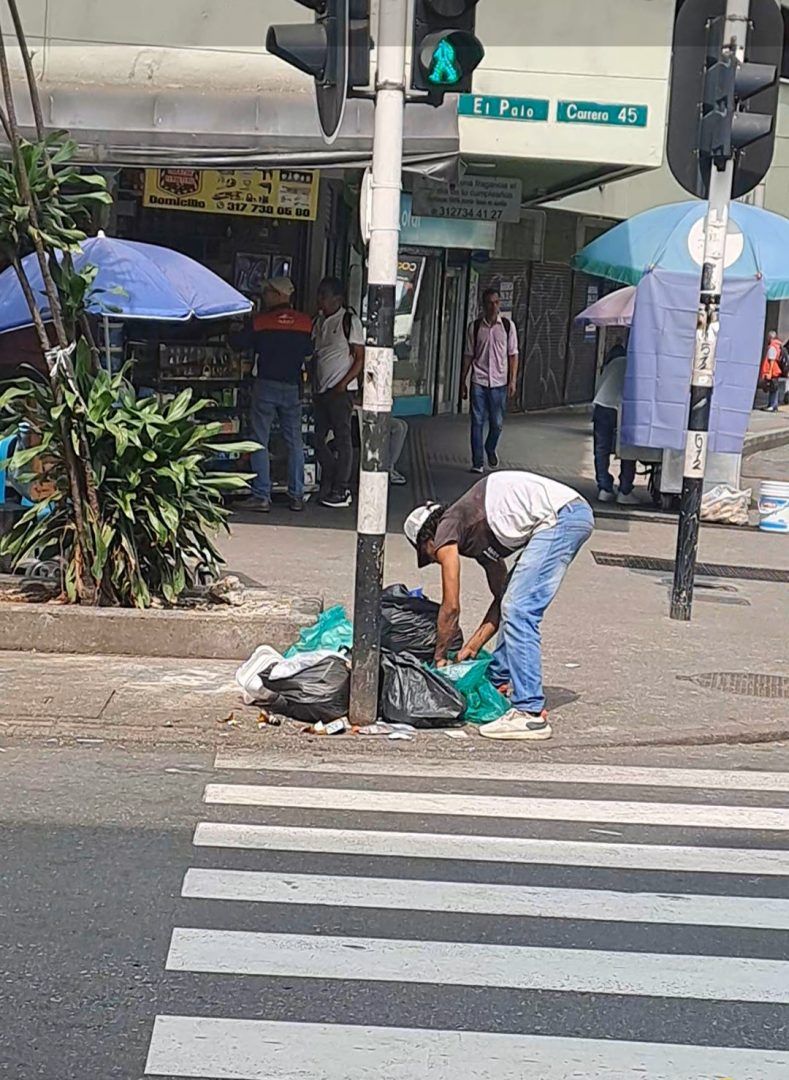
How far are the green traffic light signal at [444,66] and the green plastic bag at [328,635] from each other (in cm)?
282

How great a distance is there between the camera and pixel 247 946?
4.72 meters

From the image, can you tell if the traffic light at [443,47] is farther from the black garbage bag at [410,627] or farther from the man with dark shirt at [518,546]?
the black garbage bag at [410,627]

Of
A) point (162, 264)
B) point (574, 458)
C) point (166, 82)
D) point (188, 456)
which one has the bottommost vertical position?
point (574, 458)

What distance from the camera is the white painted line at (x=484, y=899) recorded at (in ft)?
16.9

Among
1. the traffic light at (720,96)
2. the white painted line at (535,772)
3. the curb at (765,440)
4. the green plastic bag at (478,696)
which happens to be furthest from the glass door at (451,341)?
the white painted line at (535,772)

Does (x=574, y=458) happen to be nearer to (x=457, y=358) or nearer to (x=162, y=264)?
(x=457, y=358)

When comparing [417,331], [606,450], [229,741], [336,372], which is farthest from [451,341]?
[229,741]

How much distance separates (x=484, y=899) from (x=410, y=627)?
2.94 metres

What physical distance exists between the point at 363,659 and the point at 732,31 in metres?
5.02

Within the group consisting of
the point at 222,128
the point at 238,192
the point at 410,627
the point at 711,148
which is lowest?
the point at 410,627

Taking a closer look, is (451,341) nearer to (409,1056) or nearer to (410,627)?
(410,627)

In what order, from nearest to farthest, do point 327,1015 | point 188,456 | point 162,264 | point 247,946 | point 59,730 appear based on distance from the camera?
point 327,1015, point 247,946, point 59,730, point 188,456, point 162,264

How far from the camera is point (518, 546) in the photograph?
755 cm

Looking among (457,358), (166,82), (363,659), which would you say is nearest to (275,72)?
(166,82)
